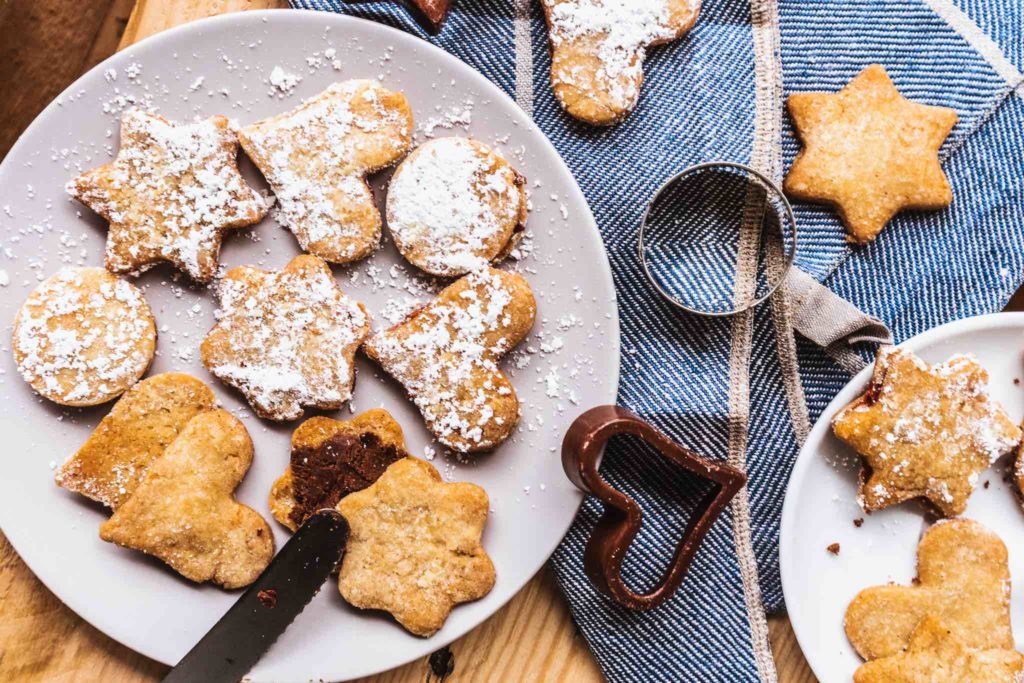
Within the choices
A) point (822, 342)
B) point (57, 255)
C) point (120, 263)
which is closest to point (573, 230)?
point (822, 342)

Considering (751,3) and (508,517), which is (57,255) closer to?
(508,517)

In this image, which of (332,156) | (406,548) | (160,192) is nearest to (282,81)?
(332,156)

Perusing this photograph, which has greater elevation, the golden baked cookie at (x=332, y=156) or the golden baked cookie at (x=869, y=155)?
the golden baked cookie at (x=332, y=156)

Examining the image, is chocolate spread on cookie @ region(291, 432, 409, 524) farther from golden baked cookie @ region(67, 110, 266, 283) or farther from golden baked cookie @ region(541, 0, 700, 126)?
golden baked cookie @ region(541, 0, 700, 126)

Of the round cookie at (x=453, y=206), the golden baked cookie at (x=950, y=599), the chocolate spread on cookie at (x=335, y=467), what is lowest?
the golden baked cookie at (x=950, y=599)

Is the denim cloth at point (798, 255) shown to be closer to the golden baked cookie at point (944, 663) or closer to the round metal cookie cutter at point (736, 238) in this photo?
the round metal cookie cutter at point (736, 238)

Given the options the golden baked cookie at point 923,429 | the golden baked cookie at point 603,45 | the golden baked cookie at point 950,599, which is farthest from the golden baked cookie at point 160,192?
the golden baked cookie at point 950,599

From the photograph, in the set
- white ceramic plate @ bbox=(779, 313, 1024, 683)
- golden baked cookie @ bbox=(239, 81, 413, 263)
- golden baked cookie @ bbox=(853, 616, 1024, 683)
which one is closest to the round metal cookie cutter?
A: white ceramic plate @ bbox=(779, 313, 1024, 683)
